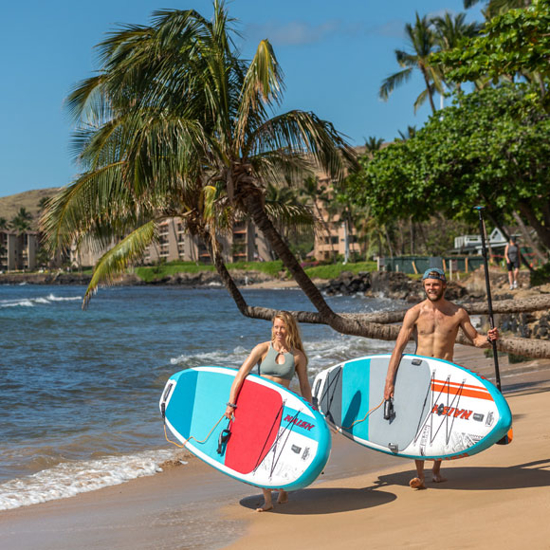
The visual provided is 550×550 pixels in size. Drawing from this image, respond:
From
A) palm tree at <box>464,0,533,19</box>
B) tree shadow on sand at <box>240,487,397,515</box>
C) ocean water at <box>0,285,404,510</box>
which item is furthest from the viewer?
palm tree at <box>464,0,533,19</box>

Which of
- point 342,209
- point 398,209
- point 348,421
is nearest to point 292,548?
point 348,421

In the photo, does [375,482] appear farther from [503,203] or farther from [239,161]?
[503,203]

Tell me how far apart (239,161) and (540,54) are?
381cm

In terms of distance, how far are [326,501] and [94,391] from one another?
320 inches

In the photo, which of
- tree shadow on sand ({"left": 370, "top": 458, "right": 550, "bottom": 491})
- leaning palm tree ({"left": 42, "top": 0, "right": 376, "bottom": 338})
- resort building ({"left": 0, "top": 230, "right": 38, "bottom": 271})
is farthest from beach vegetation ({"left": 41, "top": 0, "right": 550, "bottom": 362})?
resort building ({"left": 0, "top": 230, "right": 38, "bottom": 271})

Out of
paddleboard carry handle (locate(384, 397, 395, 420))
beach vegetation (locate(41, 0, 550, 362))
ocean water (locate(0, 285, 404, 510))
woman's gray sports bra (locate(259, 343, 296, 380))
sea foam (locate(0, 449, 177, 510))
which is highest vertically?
beach vegetation (locate(41, 0, 550, 362))

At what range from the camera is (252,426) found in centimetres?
494

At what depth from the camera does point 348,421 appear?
5.41 meters

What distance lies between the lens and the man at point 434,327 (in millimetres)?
4980

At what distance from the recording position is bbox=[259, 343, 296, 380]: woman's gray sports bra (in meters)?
4.93

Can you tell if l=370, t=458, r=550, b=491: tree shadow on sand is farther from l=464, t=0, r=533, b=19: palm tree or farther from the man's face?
l=464, t=0, r=533, b=19: palm tree

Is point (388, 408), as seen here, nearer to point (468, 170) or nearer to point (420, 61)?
point (468, 170)

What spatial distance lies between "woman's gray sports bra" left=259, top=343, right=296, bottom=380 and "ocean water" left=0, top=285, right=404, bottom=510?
2337 millimetres

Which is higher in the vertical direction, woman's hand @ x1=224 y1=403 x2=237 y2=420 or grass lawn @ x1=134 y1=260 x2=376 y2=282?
grass lawn @ x1=134 y1=260 x2=376 y2=282
